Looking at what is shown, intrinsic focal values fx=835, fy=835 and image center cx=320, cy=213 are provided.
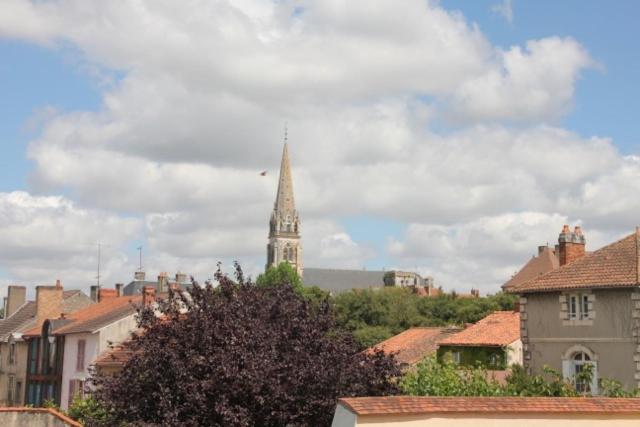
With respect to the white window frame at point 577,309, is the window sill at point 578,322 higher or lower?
lower

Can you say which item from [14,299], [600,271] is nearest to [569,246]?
[600,271]

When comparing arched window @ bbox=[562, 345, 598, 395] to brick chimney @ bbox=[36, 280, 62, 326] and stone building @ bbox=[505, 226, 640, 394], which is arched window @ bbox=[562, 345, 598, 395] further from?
brick chimney @ bbox=[36, 280, 62, 326]

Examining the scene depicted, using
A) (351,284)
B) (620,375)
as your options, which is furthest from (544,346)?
(351,284)

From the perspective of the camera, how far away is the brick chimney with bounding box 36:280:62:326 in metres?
51.6

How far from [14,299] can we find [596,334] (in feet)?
145

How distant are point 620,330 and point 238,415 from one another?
1661 cm

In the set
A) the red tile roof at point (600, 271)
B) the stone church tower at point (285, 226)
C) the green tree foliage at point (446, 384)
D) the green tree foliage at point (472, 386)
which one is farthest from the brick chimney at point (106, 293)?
the stone church tower at point (285, 226)

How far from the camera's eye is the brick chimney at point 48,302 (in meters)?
51.6

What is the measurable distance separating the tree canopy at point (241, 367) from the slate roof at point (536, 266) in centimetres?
6550

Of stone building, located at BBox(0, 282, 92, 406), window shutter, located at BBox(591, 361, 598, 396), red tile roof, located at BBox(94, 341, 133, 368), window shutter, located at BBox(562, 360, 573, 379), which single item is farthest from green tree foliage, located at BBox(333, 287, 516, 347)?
window shutter, located at BBox(591, 361, 598, 396)

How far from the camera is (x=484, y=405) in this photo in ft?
43.3

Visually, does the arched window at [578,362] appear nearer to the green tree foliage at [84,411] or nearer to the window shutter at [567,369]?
the window shutter at [567,369]

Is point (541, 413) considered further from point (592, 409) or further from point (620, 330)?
point (620, 330)

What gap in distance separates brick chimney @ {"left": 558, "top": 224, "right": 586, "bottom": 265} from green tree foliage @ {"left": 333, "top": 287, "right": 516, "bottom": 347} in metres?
36.6
